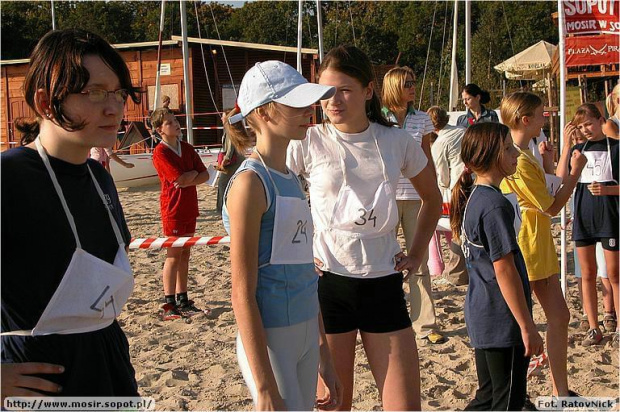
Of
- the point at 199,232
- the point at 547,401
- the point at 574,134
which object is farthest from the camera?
the point at 199,232

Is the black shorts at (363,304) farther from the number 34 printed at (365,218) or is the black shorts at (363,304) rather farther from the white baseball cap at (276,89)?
the white baseball cap at (276,89)

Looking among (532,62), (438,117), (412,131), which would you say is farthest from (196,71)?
(412,131)

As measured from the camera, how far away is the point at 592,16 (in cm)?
570

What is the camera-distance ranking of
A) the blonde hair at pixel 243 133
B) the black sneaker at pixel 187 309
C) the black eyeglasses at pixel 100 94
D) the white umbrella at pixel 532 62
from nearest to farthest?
the black eyeglasses at pixel 100 94 → the blonde hair at pixel 243 133 → the black sneaker at pixel 187 309 → the white umbrella at pixel 532 62

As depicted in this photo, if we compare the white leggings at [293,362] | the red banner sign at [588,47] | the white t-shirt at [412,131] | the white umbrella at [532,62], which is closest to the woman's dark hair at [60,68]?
the white leggings at [293,362]

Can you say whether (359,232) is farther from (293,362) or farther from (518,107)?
(518,107)

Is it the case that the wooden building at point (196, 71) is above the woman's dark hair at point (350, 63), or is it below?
above

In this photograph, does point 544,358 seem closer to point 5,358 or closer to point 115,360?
point 115,360

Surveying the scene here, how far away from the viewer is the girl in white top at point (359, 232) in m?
3.04

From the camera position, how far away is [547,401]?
13.3ft

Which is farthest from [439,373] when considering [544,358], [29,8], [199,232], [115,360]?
[29,8]

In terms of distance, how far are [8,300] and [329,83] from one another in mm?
1691

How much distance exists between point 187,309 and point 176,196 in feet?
3.44

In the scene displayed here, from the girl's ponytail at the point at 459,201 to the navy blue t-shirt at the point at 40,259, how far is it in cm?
217
